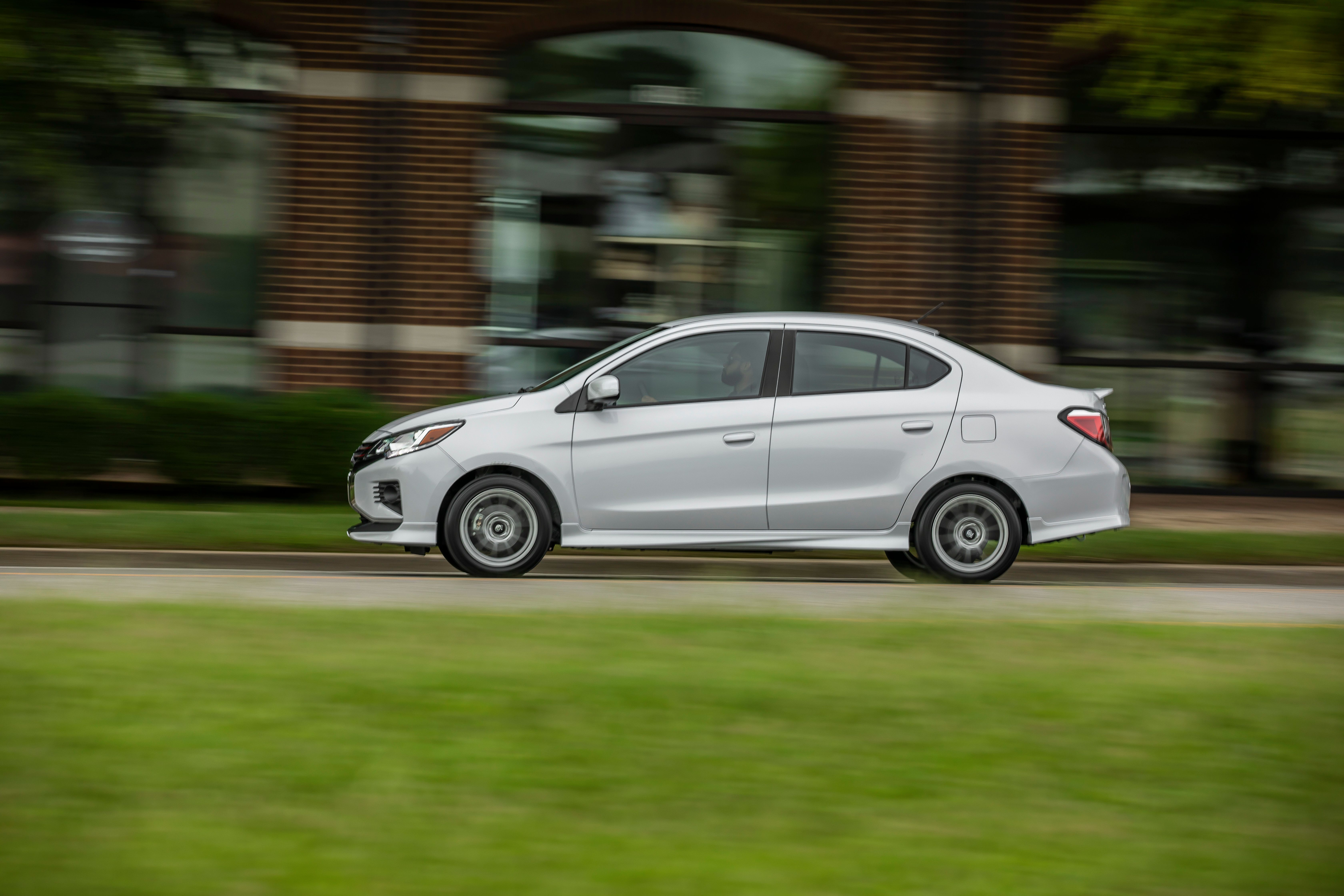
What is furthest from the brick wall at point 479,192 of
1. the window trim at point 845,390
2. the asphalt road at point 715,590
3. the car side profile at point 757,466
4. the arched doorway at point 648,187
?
the car side profile at point 757,466

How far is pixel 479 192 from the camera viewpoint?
14641 mm

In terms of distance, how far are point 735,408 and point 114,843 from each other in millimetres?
5970

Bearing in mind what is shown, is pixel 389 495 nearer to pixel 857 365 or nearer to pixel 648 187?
A: pixel 857 365

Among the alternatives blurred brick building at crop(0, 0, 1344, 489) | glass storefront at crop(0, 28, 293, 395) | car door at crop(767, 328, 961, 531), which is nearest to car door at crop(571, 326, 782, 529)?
car door at crop(767, 328, 961, 531)

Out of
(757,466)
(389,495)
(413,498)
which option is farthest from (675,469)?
(389,495)

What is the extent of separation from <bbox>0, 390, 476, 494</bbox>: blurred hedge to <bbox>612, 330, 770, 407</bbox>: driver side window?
14.0ft

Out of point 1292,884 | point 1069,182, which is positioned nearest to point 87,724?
point 1292,884

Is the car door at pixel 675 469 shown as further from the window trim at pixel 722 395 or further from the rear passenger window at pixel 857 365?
the rear passenger window at pixel 857 365

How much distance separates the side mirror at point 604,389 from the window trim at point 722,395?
0.06m

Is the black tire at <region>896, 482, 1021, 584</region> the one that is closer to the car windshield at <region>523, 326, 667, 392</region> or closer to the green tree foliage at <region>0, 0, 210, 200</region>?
the car windshield at <region>523, 326, 667, 392</region>

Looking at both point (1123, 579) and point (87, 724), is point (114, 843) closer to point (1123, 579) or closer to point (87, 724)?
point (87, 724)

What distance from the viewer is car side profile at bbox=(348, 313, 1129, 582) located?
911 cm

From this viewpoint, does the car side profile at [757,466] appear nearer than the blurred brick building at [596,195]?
Yes

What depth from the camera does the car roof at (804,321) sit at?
9461 mm
